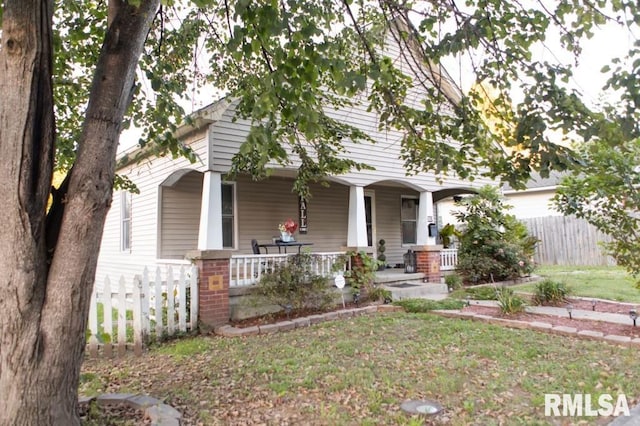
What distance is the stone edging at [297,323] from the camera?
635 cm

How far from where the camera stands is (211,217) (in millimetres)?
7102

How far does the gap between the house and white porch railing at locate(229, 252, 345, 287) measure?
0.11 feet

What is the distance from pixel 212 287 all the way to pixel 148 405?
3.47 metres

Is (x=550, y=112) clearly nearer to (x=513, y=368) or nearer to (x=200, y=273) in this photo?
(x=513, y=368)

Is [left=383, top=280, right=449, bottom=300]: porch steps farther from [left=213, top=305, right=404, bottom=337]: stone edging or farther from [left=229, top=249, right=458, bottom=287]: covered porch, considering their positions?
[left=213, top=305, right=404, bottom=337]: stone edging

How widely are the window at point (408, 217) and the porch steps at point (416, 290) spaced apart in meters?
3.42

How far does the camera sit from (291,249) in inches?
414

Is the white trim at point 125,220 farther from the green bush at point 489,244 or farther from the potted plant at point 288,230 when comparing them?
the green bush at point 489,244

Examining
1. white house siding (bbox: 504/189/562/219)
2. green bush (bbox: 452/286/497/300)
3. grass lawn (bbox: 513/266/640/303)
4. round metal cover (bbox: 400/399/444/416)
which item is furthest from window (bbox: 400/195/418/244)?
round metal cover (bbox: 400/399/444/416)

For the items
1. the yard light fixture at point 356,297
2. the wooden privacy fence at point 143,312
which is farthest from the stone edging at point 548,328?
the wooden privacy fence at point 143,312

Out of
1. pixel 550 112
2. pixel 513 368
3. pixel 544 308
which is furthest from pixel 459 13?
pixel 544 308

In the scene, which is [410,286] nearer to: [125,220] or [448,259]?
[448,259]

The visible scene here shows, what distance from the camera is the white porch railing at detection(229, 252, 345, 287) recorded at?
7520mm

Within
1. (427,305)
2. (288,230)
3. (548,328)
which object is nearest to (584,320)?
(548,328)
